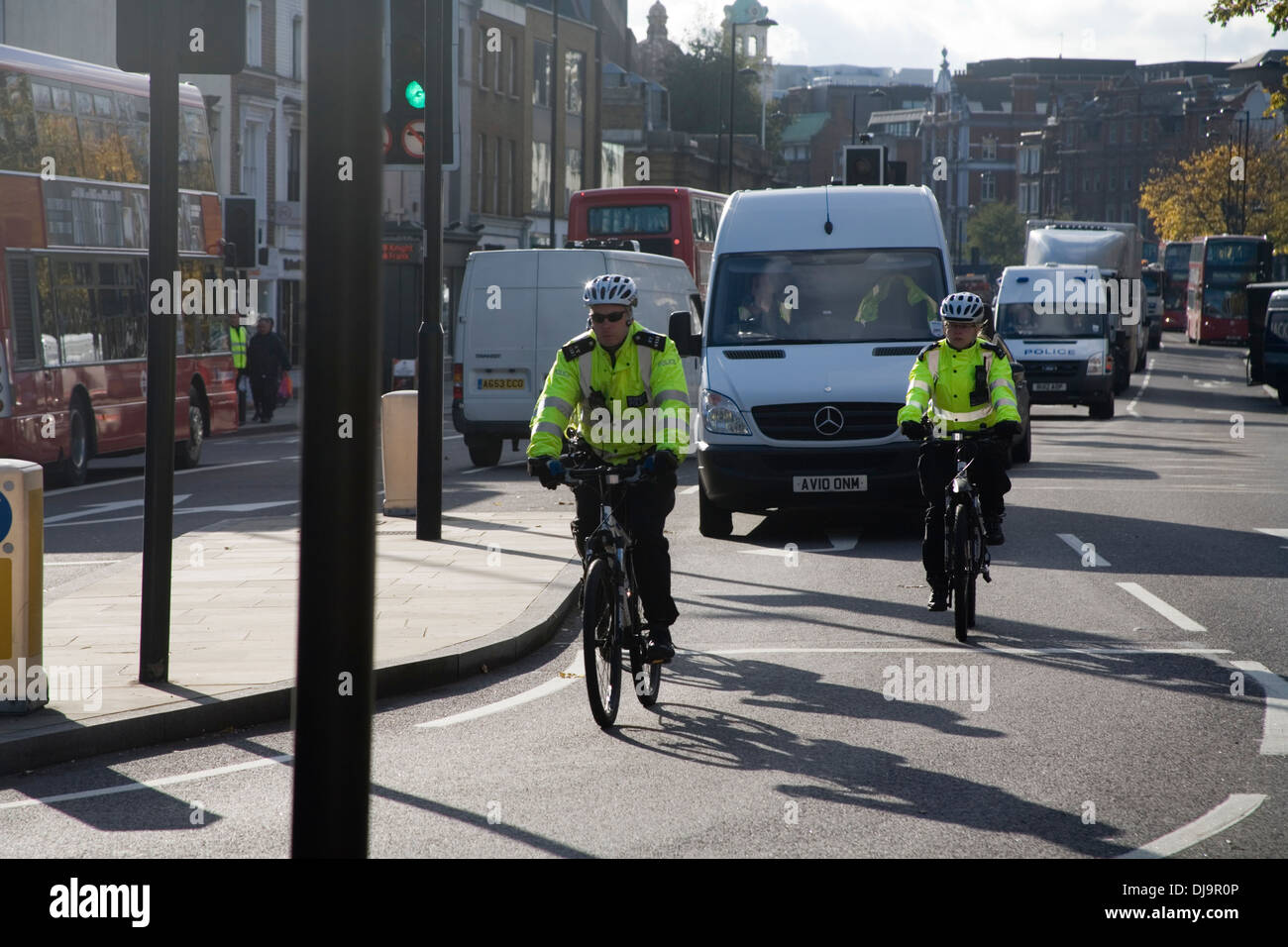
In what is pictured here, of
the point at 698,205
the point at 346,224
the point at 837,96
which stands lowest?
the point at 346,224

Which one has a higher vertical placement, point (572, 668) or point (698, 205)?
point (698, 205)

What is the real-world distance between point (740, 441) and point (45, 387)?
9.42 m

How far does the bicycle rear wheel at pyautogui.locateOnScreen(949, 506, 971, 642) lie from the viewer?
980 centimetres

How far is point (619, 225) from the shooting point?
116 ft

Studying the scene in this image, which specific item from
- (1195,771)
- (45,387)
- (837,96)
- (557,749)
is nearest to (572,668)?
(557,749)

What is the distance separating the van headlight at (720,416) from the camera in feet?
47.4

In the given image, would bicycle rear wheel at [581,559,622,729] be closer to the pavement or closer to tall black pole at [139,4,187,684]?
the pavement

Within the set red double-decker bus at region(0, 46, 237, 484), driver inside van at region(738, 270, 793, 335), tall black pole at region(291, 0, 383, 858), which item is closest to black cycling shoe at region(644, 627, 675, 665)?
tall black pole at region(291, 0, 383, 858)

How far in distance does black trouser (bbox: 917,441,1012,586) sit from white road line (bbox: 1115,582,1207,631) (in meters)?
1.22

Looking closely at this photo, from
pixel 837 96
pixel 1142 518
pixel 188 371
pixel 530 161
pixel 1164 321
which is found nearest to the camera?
pixel 1142 518

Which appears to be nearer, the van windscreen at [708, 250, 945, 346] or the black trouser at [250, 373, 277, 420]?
the van windscreen at [708, 250, 945, 346]

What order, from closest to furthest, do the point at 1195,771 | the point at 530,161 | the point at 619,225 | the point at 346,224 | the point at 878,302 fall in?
the point at 346,224 < the point at 1195,771 < the point at 878,302 < the point at 619,225 < the point at 530,161

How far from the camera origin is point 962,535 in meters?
9.85

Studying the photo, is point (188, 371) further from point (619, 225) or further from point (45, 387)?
point (619, 225)
